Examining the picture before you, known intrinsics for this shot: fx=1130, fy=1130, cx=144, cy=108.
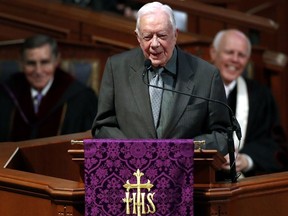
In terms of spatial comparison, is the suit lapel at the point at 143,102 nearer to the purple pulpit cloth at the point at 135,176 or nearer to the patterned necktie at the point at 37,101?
the purple pulpit cloth at the point at 135,176

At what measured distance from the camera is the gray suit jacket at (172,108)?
530cm

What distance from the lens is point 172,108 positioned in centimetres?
530

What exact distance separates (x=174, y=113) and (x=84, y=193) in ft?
2.05

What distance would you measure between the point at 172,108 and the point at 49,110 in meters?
3.29

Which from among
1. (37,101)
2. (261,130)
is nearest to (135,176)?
(261,130)

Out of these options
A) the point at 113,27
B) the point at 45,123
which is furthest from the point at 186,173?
the point at 113,27

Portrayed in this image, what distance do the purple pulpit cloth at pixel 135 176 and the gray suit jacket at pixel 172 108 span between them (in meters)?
0.36

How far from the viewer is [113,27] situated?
9.13 meters

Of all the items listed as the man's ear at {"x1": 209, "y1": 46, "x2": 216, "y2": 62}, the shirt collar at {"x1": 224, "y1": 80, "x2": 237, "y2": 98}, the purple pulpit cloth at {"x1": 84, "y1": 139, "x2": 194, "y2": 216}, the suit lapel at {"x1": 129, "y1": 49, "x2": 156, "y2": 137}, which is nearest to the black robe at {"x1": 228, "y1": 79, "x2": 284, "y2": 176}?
the shirt collar at {"x1": 224, "y1": 80, "x2": 237, "y2": 98}

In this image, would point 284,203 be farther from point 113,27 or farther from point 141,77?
point 113,27

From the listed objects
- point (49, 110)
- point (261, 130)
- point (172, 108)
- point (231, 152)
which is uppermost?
point (49, 110)

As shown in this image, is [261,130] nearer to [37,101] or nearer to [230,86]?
[230,86]

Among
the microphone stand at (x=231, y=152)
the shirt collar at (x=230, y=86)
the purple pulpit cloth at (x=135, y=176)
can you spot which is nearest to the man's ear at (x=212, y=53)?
the shirt collar at (x=230, y=86)

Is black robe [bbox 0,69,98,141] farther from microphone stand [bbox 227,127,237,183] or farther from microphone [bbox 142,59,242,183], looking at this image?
microphone stand [bbox 227,127,237,183]
